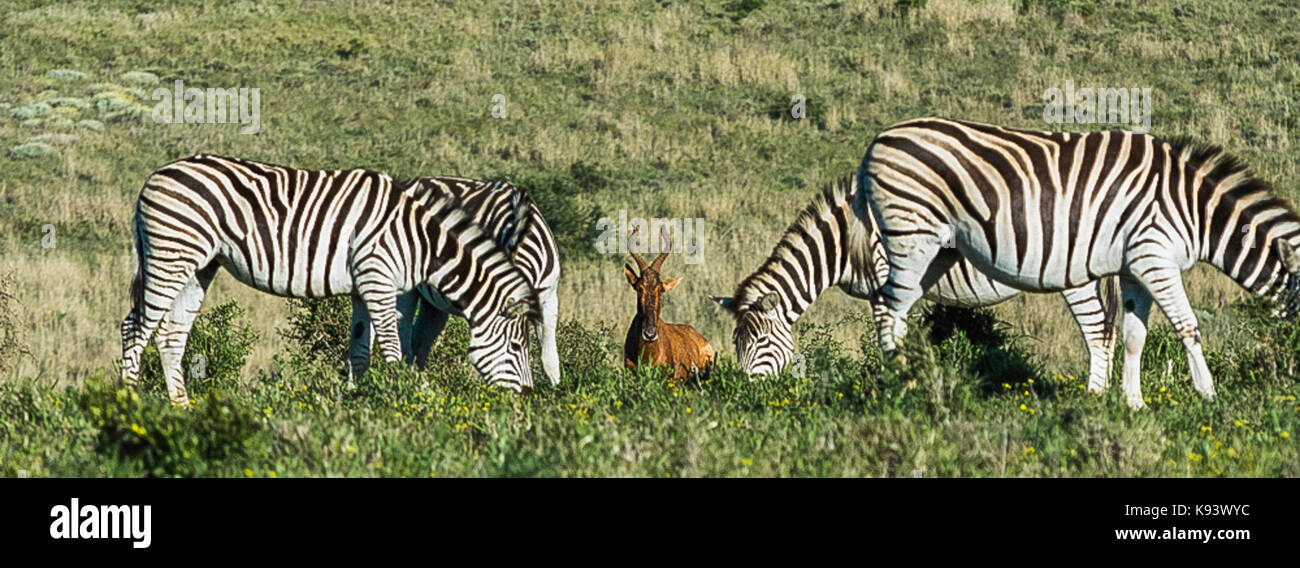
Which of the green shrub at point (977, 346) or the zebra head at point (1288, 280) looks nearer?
the zebra head at point (1288, 280)

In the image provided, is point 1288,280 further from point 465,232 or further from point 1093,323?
point 465,232

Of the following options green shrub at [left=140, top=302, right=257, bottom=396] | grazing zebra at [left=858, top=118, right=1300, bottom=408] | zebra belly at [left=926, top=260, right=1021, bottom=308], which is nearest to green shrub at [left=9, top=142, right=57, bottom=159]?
green shrub at [left=140, top=302, right=257, bottom=396]

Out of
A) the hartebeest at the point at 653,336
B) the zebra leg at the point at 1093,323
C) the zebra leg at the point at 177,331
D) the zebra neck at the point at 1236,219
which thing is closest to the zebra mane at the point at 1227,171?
the zebra neck at the point at 1236,219

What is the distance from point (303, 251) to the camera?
11.4 meters

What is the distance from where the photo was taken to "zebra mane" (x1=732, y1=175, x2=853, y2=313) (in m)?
11.9

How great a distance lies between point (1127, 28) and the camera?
38531 millimetres

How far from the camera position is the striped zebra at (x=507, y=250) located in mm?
11930

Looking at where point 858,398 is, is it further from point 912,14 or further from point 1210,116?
point 912,14

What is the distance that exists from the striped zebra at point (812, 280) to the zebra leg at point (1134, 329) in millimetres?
1798

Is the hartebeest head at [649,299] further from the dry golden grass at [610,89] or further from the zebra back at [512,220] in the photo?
the dry golden grass at [610,89]

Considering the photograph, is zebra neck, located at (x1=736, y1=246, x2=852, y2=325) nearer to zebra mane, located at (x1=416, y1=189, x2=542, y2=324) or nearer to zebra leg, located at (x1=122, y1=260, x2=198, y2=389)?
zebra mane, located at (x1=416, y1=189, x2=542, y2=324)

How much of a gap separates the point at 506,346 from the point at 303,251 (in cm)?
185

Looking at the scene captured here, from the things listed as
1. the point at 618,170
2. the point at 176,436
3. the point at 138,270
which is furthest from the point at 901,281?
the point at 618,170

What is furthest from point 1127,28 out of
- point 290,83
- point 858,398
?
point 858,398
